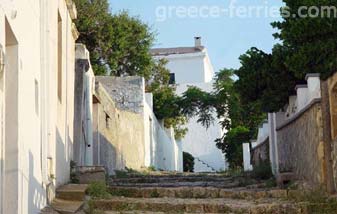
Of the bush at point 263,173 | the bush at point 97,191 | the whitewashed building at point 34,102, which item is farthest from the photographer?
the bush at point 263,173

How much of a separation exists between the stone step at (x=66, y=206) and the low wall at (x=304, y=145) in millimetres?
3933

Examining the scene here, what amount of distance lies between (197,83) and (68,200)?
31.3m

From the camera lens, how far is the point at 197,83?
40.8m

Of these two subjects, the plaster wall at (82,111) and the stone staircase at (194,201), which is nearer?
the stone staircase at (194,201)

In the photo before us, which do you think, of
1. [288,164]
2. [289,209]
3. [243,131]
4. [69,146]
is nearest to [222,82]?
[243,131]

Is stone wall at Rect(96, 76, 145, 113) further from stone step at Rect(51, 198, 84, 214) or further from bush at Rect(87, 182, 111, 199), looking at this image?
stone step at Rect(51, 198, 84, 214)

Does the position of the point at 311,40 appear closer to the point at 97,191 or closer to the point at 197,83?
the point at 97,191

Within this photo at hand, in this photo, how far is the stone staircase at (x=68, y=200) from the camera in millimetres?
8797

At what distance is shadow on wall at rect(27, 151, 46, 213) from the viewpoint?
292 inches

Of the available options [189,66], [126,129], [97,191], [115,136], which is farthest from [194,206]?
[189,66]

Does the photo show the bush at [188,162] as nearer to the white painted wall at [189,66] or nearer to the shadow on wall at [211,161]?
the shadow on wall at [211,161]

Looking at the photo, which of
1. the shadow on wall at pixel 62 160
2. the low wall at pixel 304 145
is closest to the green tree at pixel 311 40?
the low wall at pixel 304 145

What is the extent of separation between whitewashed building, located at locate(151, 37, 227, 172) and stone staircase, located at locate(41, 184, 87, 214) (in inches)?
1006

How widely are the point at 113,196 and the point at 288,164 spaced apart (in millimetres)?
4399
